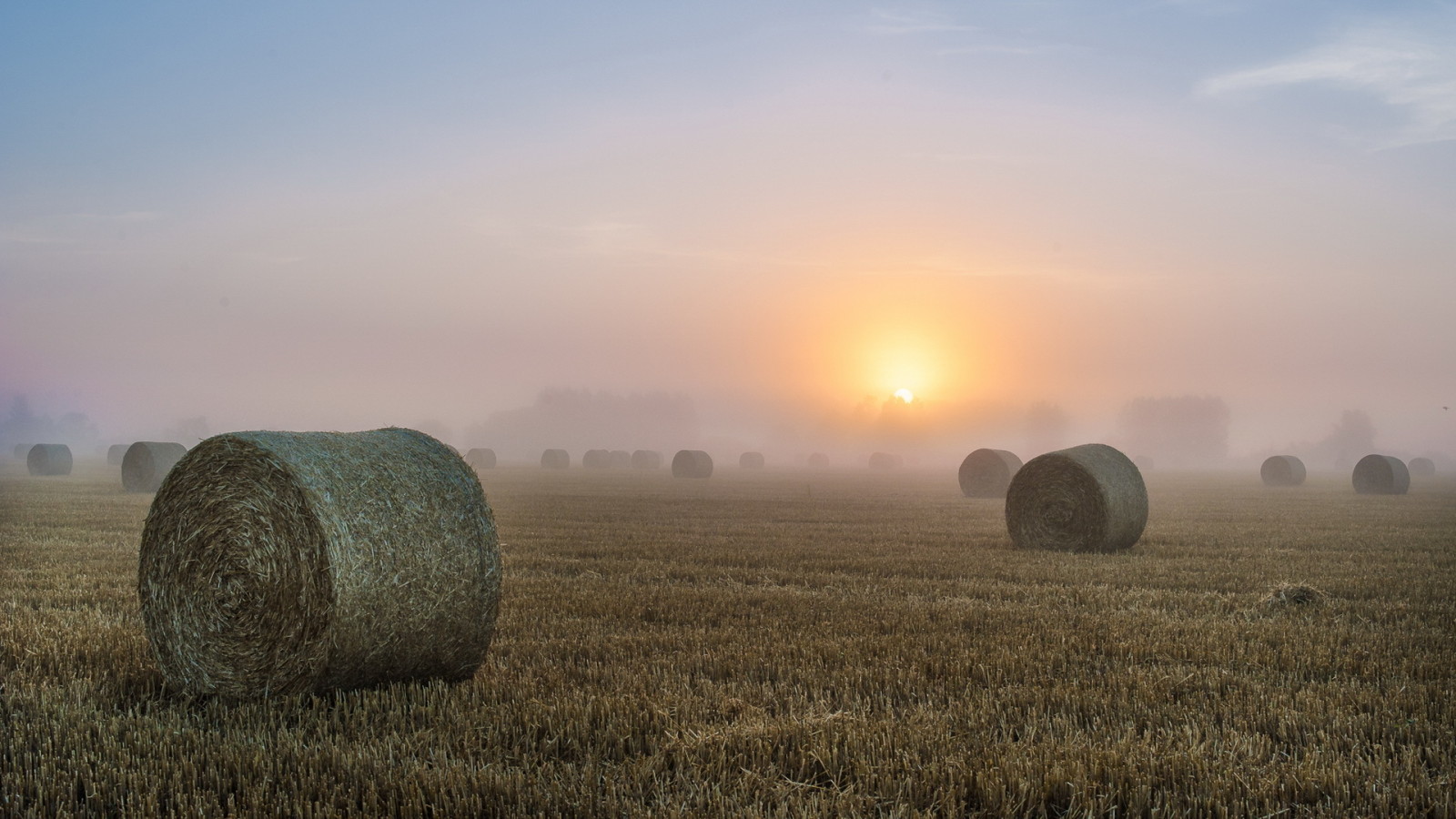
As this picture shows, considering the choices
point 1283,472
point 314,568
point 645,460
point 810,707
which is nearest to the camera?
point 810,707

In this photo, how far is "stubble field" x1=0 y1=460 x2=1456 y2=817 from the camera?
539 centimetres

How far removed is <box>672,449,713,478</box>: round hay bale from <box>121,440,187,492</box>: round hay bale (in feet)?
95.0

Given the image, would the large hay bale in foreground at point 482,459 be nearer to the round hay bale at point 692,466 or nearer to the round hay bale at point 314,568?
the round hay bale at point 692,466

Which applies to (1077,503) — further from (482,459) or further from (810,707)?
(482,459)

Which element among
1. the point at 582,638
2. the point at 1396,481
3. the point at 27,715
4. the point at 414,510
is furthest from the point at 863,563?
the point at 1396,481

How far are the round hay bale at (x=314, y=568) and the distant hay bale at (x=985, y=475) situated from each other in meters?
31.7

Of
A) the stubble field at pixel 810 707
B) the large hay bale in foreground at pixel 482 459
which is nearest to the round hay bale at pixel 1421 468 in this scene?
the large hay bale in foreground at pixel 482 459

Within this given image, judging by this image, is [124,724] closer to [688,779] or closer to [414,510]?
[414,510]

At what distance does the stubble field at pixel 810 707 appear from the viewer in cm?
539

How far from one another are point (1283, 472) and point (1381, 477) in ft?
51.0

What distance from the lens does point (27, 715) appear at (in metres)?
6.77

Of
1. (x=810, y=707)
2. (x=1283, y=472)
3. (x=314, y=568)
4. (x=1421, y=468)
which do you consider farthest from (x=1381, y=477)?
(x=1421, y=468)

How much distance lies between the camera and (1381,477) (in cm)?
4259

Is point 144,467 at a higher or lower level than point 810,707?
higher
